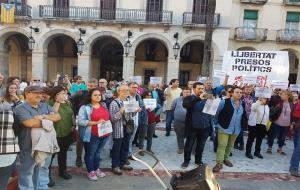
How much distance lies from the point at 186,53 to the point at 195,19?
4.89m

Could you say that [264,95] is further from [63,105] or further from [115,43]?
[115,43]

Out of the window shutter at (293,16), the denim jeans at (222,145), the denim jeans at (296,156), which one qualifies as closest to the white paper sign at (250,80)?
the denim jeans at (296,156)

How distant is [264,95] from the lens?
7.44 m

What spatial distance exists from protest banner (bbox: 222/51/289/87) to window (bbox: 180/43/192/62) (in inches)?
585

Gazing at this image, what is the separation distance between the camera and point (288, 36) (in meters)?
23.9

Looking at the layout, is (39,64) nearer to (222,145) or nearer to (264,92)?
(264,92)

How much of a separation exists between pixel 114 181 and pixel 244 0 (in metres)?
22.0

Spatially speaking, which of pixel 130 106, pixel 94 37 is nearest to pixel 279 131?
pixel 130 106

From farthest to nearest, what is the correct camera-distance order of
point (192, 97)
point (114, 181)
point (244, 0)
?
point (244, 0), point (192, 97), point (114, 181)

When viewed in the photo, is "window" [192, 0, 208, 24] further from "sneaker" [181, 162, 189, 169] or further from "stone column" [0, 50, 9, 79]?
"sneaker" [181, 162, 189, 169]

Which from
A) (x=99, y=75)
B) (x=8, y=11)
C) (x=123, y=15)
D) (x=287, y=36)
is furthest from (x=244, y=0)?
(x=8, y=11)

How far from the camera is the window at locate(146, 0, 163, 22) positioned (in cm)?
2094

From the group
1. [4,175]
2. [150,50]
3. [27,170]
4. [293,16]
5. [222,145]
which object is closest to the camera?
[4,175]

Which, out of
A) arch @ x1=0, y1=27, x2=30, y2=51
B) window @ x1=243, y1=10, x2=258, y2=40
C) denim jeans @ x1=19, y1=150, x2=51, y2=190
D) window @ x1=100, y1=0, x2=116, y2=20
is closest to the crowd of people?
denim jeans @ x1=19, y1=150, x2=51, y2=190
